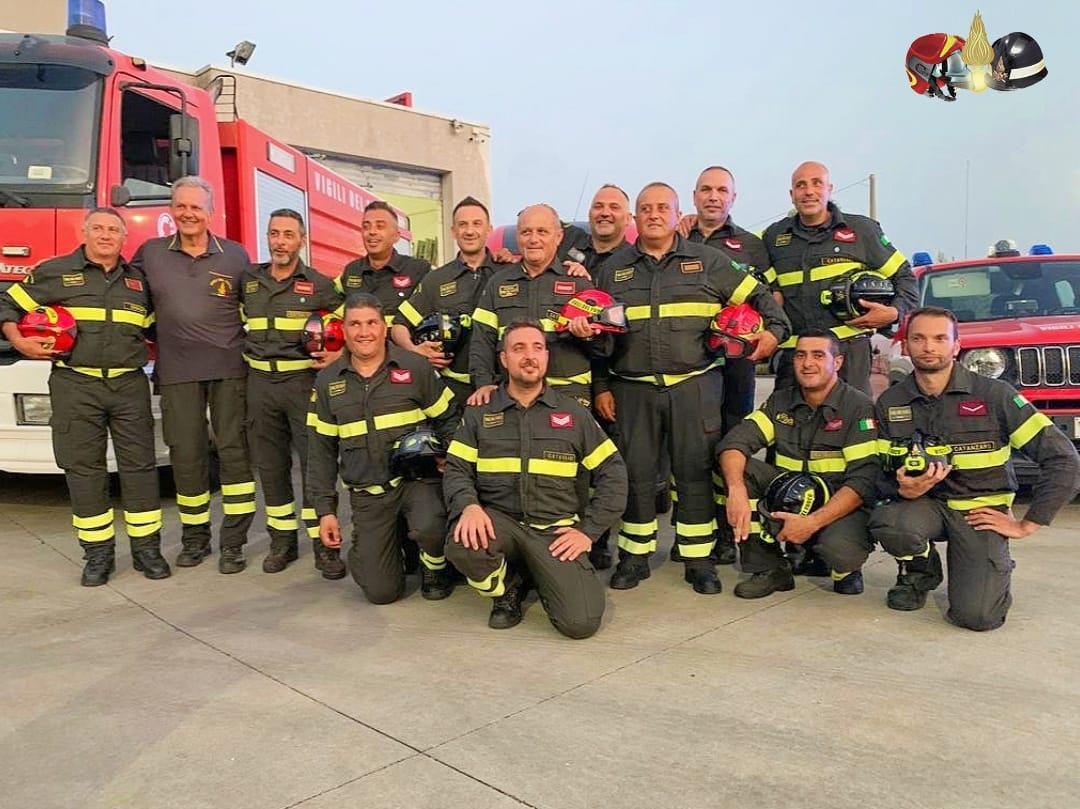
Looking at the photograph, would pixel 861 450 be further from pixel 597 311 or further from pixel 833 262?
pixel 597 311

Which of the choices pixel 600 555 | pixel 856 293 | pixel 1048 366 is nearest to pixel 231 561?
pixel 600 555

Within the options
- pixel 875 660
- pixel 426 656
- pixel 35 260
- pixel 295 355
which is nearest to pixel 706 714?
pixel 875 660

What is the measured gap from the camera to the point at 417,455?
4.07 m

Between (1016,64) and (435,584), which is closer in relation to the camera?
(435,584)

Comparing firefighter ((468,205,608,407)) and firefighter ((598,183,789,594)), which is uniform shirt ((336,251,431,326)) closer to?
firefighter ((468,205,608,407))

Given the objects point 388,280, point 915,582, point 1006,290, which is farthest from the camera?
point 1006,290

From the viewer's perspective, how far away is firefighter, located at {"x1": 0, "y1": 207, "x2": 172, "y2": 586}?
4.39 meters

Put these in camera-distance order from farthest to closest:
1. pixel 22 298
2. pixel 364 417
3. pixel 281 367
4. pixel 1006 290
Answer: pixel 1006 290, pixel 281 367, pixel 22 298, pixel 364 417

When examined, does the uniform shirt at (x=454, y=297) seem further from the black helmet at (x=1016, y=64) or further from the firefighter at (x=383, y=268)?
the black helmet at (x=1016, y=64)

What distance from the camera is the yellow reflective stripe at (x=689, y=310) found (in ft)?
13.9

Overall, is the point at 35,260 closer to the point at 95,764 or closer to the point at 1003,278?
the point at 95,764

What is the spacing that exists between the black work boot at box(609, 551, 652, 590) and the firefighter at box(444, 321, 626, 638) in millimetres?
507

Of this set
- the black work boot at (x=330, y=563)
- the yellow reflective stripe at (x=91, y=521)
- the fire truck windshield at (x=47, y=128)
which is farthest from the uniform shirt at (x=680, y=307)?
the fire truck windshield at (x=47, y=128)

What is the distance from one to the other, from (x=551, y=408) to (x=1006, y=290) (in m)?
3.91
